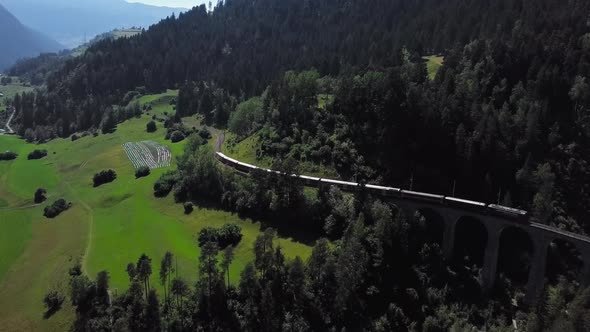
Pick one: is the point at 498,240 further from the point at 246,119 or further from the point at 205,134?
the point at 205,134

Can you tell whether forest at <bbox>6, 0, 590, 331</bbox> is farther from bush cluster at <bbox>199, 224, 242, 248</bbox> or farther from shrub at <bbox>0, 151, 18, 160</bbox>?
shrub at <bbox>0, 151, 18, 160</bbox>

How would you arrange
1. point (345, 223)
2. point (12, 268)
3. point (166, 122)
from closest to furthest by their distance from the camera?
point (345, 223) → point (12, 268) → point (166, 122)

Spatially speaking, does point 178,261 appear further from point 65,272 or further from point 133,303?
point 65,272

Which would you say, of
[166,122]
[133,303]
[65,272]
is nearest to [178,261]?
[133,303]

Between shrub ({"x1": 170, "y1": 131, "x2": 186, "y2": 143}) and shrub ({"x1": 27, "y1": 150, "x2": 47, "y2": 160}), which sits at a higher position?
shrub ({"x1": 170, "y1": 131, "x2": 186, "y2": 143})

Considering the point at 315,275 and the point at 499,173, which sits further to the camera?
the point at 499,173

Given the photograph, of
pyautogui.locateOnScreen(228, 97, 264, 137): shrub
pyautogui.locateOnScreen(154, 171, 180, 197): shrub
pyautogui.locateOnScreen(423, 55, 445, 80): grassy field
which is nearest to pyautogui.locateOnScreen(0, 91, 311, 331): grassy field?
pyautogui.locateOnScreen(154, 171, 180, 197): shrub

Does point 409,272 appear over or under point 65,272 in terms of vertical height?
over
